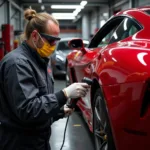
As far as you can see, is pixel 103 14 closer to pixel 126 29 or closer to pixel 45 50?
pixel 126 29

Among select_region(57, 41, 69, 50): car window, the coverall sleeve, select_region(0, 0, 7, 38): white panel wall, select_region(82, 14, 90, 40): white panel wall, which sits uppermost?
the coverall sleeve

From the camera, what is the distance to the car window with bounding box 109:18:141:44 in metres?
2.65

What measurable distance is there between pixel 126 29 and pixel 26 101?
61.0 inches

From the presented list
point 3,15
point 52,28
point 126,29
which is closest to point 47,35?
point 52,28

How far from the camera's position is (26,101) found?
59.7 inches

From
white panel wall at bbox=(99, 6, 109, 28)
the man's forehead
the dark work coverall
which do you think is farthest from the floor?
white panel wall at bbox=(99, 6, 109, 28)

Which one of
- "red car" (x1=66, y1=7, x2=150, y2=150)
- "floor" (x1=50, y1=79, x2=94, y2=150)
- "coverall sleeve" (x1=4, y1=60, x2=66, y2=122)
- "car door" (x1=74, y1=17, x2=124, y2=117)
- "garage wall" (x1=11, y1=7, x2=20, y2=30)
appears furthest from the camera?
"garage wall" (x1=11, y1=7, x2=20, y2=30)

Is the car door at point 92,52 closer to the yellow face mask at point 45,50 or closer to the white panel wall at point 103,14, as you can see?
the yellow face mask at point 45,50

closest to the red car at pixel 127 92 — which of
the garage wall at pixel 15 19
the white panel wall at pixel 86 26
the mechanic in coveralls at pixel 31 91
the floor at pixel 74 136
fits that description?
the mechanic in coveralls at pixel 31 91

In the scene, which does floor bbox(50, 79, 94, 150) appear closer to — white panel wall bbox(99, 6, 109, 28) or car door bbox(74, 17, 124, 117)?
car door bbox(74, 17, 124, 117)

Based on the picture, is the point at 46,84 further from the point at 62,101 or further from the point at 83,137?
the point at 83,137

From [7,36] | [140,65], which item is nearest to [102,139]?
[140,65]

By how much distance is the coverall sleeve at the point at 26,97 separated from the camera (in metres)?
1.52

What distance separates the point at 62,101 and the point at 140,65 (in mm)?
534
